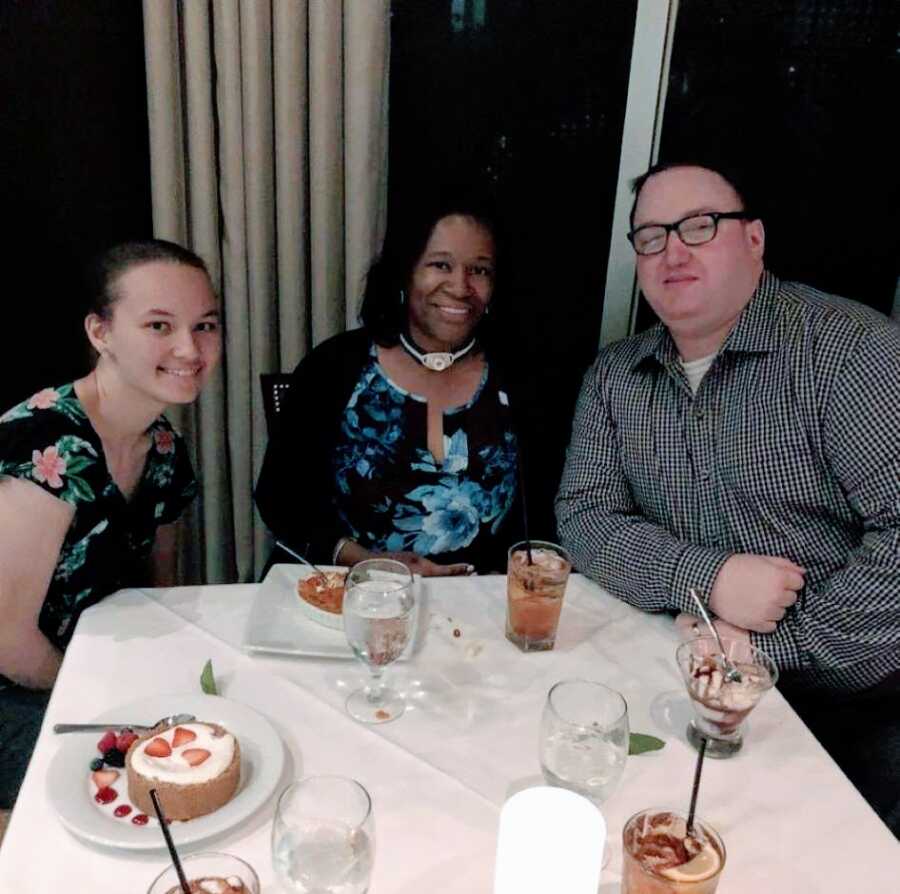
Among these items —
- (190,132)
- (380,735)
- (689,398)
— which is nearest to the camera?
(380,735)

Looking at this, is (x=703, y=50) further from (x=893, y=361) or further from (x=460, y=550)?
(x=460, y=550)

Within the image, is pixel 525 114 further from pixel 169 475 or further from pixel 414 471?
pixel 169 475

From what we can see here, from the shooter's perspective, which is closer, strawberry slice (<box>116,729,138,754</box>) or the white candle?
the white candle

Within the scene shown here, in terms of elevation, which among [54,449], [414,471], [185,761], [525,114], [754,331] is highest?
[525,114]

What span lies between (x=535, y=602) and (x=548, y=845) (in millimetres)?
487

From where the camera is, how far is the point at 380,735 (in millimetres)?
1106

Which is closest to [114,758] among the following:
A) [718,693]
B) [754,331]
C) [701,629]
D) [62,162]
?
[718,693]

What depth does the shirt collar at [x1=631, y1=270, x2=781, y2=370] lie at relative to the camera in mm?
1625

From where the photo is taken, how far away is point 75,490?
1.42 m

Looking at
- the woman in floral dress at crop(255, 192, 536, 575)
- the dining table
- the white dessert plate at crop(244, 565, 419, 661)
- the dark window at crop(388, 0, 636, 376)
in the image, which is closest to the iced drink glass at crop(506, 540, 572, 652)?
the dining table

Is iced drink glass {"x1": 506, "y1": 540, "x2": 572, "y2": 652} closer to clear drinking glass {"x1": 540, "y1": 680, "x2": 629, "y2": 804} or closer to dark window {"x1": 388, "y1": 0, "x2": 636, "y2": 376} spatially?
clear drinking glass {"x1": 540, "y1": 680, "x2": 629, "y2": 804}

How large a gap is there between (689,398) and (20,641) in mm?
1281

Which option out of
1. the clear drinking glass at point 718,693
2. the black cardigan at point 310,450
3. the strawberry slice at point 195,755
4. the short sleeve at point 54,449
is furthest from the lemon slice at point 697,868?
the black cardigan at point 310,450

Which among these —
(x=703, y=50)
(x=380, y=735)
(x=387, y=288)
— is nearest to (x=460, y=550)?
(x=387, y=288)
